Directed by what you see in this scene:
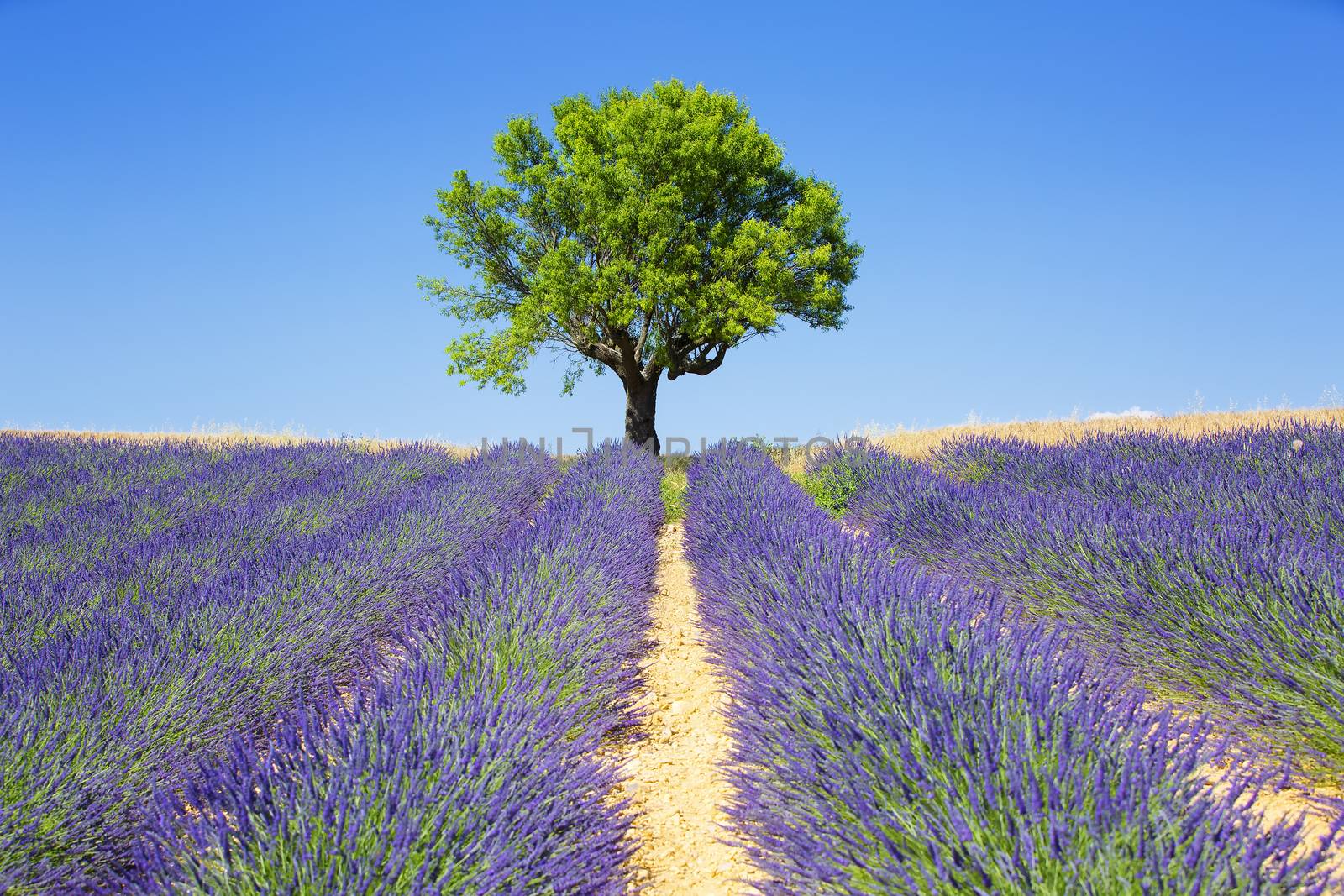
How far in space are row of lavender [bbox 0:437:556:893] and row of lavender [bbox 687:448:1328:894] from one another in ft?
6.00

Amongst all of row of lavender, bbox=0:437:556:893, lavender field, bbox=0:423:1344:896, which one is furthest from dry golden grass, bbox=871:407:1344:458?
row of lavender, bbox=0:437:556:893

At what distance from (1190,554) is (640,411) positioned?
460 inches

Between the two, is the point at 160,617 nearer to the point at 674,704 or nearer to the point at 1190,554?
the point at 674,704

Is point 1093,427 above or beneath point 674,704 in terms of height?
above

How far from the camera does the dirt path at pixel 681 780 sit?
2.43 metres

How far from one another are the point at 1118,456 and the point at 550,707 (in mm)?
7608

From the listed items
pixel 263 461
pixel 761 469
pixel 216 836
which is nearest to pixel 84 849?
pixel 216 836

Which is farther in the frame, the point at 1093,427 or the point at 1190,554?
the point at 1093,427

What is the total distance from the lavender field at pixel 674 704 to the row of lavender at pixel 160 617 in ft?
0.07

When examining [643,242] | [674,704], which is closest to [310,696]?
[674,704]

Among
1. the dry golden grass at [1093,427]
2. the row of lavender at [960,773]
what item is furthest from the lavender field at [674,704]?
the dry golden grass at [1093,427]

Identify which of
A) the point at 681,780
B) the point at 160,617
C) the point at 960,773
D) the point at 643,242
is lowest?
the point at 681,780

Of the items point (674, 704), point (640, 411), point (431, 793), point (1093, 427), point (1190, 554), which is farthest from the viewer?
point (640, 411)

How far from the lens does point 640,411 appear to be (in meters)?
15.1
